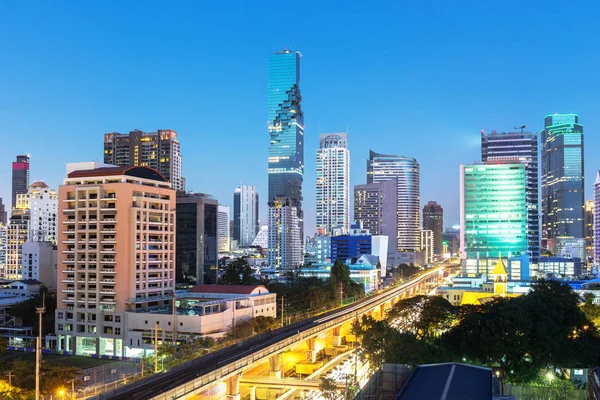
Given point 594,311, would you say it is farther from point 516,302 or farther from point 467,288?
point 467,288

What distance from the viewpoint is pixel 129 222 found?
75.3 metres

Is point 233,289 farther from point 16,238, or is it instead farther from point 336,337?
point 16,238

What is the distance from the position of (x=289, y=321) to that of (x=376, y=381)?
43192 mm

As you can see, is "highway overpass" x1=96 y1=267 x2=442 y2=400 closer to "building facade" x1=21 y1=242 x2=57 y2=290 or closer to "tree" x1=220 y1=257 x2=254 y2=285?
"tree" x1=220 y1=257 x2=254 y2=285

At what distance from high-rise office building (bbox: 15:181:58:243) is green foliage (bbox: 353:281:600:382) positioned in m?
131

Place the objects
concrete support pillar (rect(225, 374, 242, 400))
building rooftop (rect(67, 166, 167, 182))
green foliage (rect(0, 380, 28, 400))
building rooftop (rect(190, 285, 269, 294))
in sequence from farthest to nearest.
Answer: building rooftop (rect(190, 285, 269, 294))
building rooftop (rect(67, 166, 167, 182))
concrete support pillar (rect(225, 374, 242, 400))
green foliage (rect(0, 380, 28, 400))

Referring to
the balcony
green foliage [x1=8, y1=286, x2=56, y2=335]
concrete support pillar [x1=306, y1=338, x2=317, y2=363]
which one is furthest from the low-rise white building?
green foliage [x1=8, y1=286, x2=56, y2=335]

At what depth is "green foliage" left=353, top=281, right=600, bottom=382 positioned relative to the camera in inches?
2012

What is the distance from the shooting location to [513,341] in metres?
50.9

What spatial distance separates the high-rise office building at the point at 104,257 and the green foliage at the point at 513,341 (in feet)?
105

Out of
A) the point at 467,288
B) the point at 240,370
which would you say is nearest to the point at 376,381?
the point at 240,370

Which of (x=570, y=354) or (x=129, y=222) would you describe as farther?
(x=129, y=222)

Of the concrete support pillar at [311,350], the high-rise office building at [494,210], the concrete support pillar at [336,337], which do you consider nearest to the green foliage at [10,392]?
the concrete support pillar at [311,350]

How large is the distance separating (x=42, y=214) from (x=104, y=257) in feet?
337
